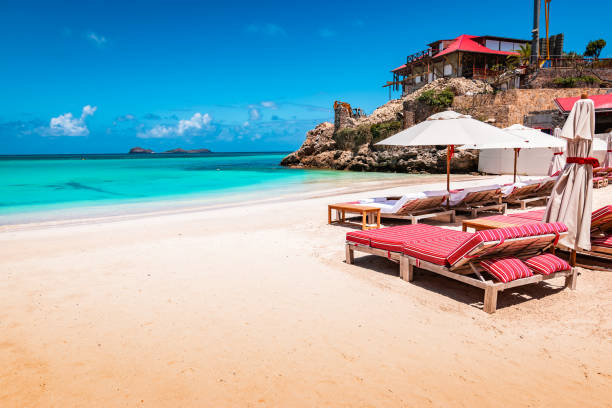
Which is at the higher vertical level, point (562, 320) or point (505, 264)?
point (505, 264)

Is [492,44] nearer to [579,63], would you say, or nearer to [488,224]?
[579,63]

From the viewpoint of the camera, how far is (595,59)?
27828 mm

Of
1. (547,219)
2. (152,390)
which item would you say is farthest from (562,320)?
(152,390)

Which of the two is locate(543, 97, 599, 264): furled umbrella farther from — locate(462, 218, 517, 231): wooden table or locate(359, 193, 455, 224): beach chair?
locate(359, 193, 455, 224): beach chair

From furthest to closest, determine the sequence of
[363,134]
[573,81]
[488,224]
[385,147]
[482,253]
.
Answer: [363,134] < [385,147] < [573,81] < [488,224] < [482,253]

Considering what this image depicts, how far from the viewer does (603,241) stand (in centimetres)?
451

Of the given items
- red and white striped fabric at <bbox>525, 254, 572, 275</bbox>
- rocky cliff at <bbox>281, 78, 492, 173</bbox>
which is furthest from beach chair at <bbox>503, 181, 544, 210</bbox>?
rocky cliff at <bbox>281, 78, 492, 173</bbox>

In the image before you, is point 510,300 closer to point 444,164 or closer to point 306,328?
point 306,328

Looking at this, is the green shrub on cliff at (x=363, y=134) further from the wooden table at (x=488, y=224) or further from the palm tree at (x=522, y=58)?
the wooden table at (x=488, y=224)

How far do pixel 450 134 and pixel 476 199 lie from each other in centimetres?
201

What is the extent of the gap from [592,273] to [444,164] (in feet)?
73.0

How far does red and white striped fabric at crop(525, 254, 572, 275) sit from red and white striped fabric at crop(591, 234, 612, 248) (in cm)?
94

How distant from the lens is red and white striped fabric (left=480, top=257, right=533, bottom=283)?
3.55 meters

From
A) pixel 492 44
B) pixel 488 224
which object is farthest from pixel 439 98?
pixel 488 224
